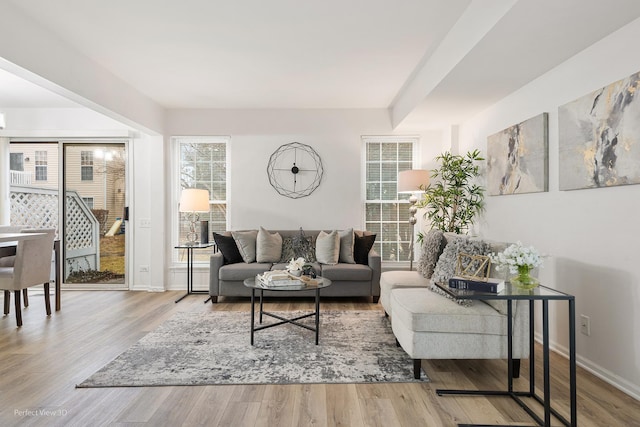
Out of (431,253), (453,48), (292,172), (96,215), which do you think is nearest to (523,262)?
(431,253)

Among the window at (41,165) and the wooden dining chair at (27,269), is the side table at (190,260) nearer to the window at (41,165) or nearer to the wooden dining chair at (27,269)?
the wooden dining chair at (27,269)

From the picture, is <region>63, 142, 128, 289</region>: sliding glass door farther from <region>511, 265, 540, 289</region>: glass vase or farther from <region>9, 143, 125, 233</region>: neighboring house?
<region>511, 265, 540, 289</region>: glass vase

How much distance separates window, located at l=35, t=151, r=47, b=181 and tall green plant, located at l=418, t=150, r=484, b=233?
17.6 feet

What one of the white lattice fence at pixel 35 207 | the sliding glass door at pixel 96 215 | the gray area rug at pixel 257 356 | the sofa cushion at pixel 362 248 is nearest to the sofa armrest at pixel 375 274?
the sofa cushion at pixel 362 248

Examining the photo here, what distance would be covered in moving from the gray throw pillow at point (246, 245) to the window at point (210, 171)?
2.40 feet

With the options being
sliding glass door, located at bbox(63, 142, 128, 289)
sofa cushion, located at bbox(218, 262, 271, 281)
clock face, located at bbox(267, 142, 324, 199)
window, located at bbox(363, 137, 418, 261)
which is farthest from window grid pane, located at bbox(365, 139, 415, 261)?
sliding glass door, located at bbox(63, 142, 128, 289)

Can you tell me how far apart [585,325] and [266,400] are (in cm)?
232

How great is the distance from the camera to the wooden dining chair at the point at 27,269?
3.42 meters

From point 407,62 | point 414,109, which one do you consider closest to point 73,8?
point 407,62

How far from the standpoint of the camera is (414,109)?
400 centimetres

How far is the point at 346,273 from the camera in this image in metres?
4.25

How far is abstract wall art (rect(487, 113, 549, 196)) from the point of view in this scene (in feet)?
9.61

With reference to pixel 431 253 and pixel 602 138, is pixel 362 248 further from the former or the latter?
pixel 602 138

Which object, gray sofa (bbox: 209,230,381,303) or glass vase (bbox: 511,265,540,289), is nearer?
glass vase (bbox: 511,265,540,289)
